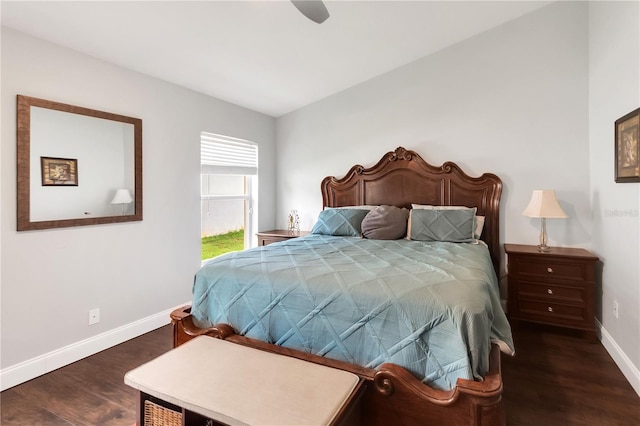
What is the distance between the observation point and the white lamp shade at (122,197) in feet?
9.14

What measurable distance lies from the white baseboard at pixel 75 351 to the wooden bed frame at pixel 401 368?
983mm

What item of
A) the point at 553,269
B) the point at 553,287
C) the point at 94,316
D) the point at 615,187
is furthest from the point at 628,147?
the point at 94,316

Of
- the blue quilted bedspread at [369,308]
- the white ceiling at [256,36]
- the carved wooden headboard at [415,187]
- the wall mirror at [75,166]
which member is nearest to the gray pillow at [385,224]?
the carved wooden headboard at [415,187]

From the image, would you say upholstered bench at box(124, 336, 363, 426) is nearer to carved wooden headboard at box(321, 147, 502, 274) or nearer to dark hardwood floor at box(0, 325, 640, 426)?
dark hardwood floor at box(0, 325, 640, 426)

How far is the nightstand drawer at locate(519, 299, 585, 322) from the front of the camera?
2.86m

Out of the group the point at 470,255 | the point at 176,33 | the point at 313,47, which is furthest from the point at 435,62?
the point at 176,33

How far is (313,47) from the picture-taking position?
10.0 ft

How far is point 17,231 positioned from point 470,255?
3061 mm

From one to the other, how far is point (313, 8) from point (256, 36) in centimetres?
102

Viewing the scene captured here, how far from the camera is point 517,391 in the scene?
2129mm

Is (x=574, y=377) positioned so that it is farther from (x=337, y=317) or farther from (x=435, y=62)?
(x=435, y=62)

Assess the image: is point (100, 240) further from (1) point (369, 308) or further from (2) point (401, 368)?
(2) point (401, 368)

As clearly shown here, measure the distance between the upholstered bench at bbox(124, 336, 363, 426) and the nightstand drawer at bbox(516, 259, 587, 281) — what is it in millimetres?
2267

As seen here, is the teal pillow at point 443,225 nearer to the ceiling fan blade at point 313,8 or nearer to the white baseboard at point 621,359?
the white baseboard at point 621,359
